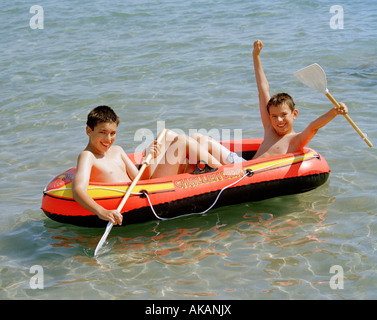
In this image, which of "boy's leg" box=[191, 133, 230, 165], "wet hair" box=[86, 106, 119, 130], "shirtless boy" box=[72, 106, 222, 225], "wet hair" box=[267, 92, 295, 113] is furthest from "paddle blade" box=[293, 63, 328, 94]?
"wet hair" box=[86, 106, 119, 130]

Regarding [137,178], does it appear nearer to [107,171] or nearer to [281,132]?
[107,171]

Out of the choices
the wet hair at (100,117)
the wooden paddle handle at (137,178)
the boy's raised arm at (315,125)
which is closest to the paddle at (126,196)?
the wooden paddle handle at (137,178)

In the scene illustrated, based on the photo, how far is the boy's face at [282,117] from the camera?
5.34 m

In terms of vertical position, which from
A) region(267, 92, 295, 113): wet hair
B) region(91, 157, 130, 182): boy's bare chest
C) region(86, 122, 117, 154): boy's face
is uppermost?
region(267, 92, 295, 113): wet hair

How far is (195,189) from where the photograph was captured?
195 inches

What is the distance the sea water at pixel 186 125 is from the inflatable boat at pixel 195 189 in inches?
6.1

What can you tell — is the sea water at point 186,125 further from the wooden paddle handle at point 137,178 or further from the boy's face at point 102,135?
the boy's face at point 102,135

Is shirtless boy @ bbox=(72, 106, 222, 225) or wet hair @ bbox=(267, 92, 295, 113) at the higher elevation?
wet hair @ bbox=(267, 92, 295, 113)

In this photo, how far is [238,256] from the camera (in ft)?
14.3

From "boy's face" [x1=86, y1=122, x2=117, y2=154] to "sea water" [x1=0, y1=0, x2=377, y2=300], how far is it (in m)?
0.75

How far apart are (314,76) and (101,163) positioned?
211cm

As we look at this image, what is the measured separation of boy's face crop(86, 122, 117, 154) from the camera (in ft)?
15.6

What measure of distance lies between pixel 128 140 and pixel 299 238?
10.1 ft

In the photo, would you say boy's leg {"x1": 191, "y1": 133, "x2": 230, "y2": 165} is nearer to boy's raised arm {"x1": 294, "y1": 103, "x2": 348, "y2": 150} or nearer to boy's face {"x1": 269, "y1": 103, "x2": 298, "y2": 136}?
boy's face {"x1": 269, "y1": 103, "x2": 298, "y2": 136}
